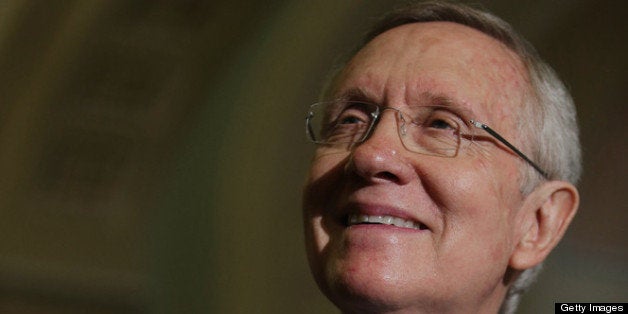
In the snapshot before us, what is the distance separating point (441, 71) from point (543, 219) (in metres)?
0.34

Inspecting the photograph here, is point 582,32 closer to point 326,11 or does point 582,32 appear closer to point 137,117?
point 326,11

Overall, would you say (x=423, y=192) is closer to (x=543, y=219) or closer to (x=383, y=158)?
(x=383, y=158)

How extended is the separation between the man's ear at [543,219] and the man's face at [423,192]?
0.03 metres

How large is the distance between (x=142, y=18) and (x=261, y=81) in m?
0.38

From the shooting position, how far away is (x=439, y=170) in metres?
1.20

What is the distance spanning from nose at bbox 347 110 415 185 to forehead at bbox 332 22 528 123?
6cm

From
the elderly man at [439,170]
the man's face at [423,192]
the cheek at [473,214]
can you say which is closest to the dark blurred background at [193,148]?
the elderly man at [439,170]

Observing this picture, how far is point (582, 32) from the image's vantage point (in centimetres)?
184

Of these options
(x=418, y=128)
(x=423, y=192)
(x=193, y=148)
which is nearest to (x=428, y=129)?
(x=418, y=128)

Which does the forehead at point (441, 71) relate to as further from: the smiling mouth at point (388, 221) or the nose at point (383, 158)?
the smiling mouth at point (388, 221)

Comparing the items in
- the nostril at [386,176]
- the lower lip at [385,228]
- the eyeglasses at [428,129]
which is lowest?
the lower lip at [385,228]

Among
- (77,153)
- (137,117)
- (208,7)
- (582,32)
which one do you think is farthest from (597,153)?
(77,153)

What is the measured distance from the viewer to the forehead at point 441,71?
49.7 inches

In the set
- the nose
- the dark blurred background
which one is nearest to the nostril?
the nose
